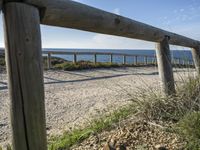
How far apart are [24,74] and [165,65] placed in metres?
3.00

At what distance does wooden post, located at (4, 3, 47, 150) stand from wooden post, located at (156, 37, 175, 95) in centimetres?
266

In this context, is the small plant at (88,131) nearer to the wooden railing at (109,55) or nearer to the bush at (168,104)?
the bush at (168,104)

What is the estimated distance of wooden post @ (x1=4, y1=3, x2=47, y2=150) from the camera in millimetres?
2021

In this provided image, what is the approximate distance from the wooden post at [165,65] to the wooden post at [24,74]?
2.66m

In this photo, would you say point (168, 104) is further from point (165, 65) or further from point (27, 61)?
point (27, 61)

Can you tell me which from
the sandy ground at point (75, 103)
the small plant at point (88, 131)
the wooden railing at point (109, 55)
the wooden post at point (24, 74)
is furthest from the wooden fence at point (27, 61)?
the wooden railing at point (109, 55)

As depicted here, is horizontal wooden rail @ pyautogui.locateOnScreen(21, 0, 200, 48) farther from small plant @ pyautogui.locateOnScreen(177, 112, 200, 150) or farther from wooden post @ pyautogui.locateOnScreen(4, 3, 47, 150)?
small plant @ pyautogui.locateOnScreen(177, 112, 200, 150)

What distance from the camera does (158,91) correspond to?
4.44 metres

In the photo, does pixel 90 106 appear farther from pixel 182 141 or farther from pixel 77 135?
pixel 182 141

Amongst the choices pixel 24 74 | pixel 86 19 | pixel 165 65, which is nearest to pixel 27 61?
pixel 24 74

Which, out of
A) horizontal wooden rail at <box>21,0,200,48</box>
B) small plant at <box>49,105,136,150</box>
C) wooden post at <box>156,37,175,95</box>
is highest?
horizontal wooden rail at <box>21,0,200,48</box>

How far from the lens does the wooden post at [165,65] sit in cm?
457

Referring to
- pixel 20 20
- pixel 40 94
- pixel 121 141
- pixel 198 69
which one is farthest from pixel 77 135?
pixel 198 69

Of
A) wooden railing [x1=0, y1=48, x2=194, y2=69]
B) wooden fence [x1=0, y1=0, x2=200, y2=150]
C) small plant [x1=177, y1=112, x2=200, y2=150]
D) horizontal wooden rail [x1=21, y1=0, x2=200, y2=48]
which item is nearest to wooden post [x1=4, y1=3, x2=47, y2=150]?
wooden fence [x1=0, y1=0, x2=200, y2=150]
